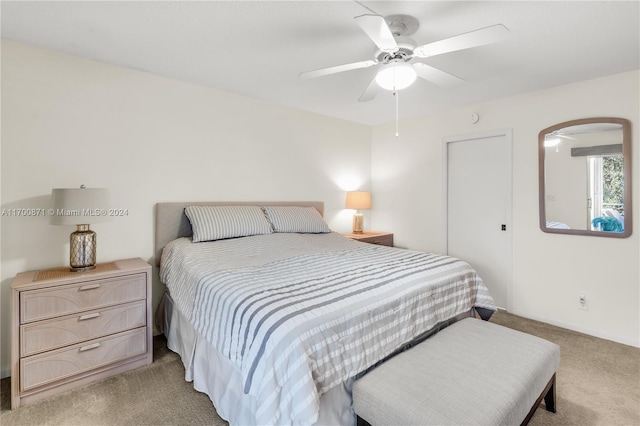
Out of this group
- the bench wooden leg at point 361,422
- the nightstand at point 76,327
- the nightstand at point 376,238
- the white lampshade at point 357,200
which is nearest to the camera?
the bench wooden leg at point 361,422

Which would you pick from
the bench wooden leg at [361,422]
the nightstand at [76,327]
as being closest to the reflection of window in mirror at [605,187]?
the bench wooden leg at [361,422]

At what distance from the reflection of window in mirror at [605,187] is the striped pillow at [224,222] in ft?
9.62

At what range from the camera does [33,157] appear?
87.0 inches

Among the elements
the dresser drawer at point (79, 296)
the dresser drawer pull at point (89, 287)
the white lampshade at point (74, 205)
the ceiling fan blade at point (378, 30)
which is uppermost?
the ceiling fan blade at point (378, 30)

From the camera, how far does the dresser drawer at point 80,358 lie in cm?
187

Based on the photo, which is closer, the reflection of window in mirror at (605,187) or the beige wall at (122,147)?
the beige wall at (122,147)

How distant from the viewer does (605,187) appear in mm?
2715

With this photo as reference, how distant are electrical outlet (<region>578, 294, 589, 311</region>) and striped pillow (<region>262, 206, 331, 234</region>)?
2.46 m

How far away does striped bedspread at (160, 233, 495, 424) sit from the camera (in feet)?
→ 4.00

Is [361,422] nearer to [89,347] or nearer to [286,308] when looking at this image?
[286,308]

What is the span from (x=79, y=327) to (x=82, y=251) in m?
0.50

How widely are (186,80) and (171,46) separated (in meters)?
0.67

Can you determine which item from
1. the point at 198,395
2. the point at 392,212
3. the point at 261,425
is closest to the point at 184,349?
the point at 198,395

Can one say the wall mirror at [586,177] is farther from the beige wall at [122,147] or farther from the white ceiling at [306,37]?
the beige wall at [122,147]
